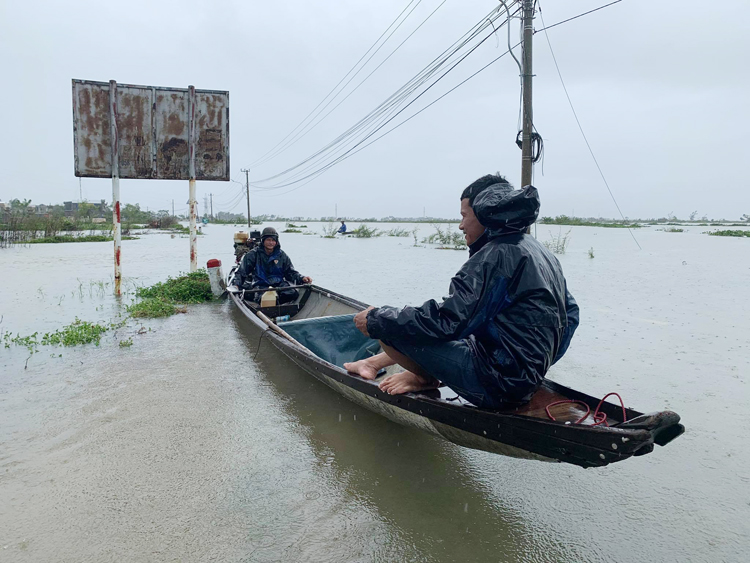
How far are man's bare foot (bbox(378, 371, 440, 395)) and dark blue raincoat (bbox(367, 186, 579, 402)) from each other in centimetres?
65

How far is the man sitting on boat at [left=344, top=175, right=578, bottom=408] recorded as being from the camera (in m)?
2.48

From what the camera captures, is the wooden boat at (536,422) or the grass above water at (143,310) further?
the grass above water at (143,310)

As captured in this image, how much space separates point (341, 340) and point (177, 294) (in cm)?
621

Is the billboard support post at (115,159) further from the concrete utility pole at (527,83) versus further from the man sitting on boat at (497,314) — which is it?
the man sitting on boat at (497,314)

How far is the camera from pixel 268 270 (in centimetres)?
851

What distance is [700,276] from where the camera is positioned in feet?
46.0

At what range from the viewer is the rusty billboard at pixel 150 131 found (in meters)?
9.57

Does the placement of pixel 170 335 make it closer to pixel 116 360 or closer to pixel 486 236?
pixel 116 360

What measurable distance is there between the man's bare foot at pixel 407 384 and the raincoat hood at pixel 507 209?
118cm

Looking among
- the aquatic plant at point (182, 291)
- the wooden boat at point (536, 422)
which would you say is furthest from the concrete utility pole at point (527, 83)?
→ the aquatic plant at point (182, 291)

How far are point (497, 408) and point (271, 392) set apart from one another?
9.89 feet

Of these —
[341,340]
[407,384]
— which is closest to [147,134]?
[341,340]

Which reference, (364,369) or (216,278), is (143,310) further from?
(364,369)

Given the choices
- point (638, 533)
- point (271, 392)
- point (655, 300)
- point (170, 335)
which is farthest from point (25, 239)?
point (638, 533)
